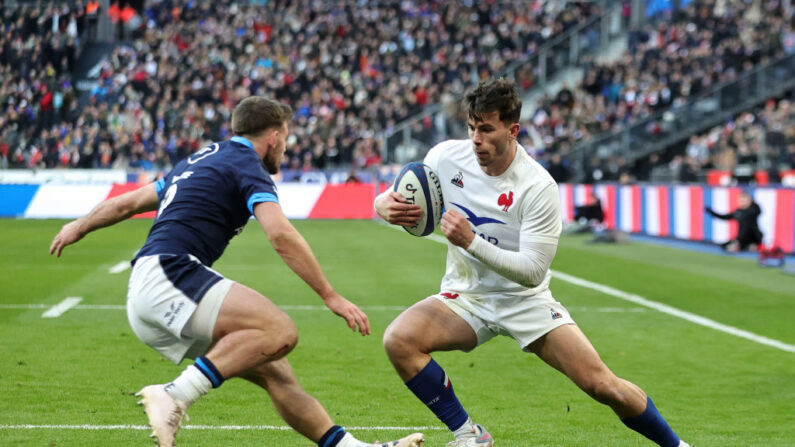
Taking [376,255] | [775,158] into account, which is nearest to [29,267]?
[376,255]

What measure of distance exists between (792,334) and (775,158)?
19.6 m

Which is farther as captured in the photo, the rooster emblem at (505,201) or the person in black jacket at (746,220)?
the person in black jacket at (746,220)

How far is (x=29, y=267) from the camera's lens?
1722 cm

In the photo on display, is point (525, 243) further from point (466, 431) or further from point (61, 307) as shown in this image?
point (61, 307)

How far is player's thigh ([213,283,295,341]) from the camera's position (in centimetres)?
510

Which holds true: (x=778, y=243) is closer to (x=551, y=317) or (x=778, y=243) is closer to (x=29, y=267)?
(x=29, y=267)

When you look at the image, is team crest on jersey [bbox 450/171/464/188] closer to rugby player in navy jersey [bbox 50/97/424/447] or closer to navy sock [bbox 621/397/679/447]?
rugby player in navy jersey [bbox 50/97/424/447]

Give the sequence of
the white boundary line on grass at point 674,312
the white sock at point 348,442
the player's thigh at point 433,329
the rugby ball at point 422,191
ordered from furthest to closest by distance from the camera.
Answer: the white boundary line on grass at point 674,312 < the rugby ball at point 422,191 < the player's thigh at point 433,329 < the white sock at point 348,442

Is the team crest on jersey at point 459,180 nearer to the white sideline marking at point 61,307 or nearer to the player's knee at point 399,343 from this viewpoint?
the player's knee at point 399,343

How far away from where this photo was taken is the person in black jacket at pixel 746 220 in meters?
20.1

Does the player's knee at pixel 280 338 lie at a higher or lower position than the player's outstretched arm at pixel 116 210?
lower

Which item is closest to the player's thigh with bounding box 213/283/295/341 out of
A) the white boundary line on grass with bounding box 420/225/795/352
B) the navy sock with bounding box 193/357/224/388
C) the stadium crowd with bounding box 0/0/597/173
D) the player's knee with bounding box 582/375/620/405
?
the navy sock with bounding box 193/357/224/388

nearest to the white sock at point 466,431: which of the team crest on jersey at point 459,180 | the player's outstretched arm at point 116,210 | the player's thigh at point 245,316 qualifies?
the team crest on jersey at point 459,180

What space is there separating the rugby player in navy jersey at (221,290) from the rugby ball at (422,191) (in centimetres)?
82
